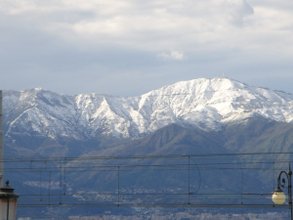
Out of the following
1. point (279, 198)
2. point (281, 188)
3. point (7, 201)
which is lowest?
point (7, 201)

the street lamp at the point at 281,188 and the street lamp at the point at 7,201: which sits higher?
the street lamp at the point at 281,188

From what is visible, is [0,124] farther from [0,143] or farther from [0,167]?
[0,167]

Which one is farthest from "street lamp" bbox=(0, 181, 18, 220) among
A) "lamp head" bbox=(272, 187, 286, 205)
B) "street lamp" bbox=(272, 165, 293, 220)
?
"lamp head" bbox=(272, 187, 286, 205)

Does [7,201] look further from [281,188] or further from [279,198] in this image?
[281,188]

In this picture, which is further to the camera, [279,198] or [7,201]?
[279,198]

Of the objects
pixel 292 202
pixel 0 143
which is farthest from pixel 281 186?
pixel 0 143

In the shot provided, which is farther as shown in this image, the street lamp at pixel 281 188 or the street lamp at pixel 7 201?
the street lamp at pixel 281 188

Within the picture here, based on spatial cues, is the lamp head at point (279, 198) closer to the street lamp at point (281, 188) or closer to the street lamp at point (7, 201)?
the street lamp at point (281, 188)

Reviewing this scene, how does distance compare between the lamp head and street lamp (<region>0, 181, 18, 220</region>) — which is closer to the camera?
street lamp (<region>0, 181, 18, 220</region>)

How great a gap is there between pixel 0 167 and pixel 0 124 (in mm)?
3735

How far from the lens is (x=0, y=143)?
1705 inches

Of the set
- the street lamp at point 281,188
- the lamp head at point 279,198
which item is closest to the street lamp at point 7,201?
the street lamp at point 281,188

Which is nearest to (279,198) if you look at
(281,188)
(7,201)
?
(281,188)

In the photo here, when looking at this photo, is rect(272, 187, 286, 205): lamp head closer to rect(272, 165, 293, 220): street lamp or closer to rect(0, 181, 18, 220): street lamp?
rect(272, 165, 293, 220): street lamp
